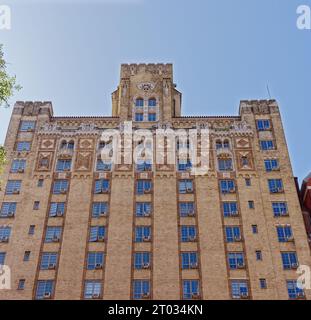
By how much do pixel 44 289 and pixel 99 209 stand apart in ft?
39.7

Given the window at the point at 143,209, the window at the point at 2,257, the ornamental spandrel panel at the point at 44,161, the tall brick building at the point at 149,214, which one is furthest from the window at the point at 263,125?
the window at the point at 2,257

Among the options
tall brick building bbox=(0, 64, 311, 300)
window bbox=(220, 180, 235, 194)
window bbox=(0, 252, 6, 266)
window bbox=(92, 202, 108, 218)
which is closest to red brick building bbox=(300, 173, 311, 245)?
tall brick building bbox=(0, 64, 311, 300)

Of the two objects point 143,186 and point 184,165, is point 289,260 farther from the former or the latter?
point 143,186

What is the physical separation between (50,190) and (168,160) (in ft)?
54.9

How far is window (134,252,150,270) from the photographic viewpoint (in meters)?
51.7

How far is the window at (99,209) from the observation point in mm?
56406

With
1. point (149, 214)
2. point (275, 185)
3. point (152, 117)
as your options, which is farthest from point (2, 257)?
point (275, 185)

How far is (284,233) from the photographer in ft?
179

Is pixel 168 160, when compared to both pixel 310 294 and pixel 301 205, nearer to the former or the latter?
pixel 301 205

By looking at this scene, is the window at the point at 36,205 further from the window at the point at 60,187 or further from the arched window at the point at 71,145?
the arched window at the point at 71,145

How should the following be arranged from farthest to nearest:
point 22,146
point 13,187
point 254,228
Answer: point 22,146, point 13,187, point 254,228
